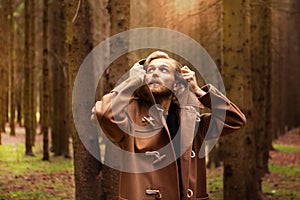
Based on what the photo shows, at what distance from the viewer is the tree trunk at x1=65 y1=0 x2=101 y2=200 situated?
805 cm

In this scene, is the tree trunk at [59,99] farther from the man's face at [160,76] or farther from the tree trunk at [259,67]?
the man's face at [160,76]

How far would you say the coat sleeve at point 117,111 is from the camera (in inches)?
146

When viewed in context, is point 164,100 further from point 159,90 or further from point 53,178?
point 53,178

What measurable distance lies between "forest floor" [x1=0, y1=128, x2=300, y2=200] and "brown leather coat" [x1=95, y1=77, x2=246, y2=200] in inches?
252

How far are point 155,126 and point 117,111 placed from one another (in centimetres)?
33

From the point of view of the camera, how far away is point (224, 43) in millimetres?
9094

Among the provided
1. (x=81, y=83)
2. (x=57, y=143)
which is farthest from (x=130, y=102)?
(x=57, y=143)

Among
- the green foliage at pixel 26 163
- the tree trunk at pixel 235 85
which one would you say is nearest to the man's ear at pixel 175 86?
the tree trunk at pixel 235 85

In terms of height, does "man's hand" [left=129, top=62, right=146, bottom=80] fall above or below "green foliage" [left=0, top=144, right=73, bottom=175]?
above

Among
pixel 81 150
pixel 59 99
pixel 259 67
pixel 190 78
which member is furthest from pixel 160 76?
pixel 59 99

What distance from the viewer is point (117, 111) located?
12.2 feet

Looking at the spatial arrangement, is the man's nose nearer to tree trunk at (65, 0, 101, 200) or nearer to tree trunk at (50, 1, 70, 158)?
tree trunk at (65, 0, 101, 200)

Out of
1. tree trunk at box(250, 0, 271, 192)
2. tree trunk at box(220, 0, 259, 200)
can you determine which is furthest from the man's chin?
tree trunk at box(250, 0, 271, 192)

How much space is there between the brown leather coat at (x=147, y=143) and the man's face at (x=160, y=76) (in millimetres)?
112
